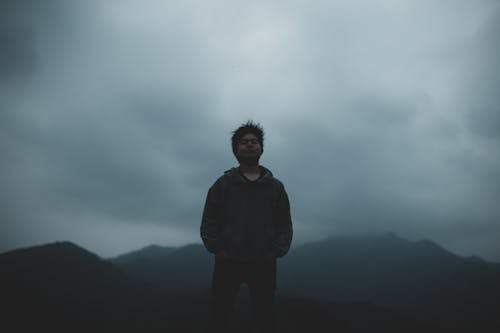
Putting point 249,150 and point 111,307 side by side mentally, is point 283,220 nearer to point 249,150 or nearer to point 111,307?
point 249,150

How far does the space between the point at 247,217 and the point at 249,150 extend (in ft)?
2.82

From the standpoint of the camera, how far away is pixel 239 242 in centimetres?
403

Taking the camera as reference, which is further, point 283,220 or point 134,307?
point 134,307

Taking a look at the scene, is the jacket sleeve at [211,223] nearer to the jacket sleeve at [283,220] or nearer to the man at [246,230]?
the man at [246,230]

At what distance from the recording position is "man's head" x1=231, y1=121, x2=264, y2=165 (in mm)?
4355

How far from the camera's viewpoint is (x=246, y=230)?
408cm

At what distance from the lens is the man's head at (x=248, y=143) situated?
14.3 ft

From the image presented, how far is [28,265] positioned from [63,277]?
18.6 metres

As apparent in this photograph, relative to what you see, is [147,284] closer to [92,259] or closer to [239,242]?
[92,259]

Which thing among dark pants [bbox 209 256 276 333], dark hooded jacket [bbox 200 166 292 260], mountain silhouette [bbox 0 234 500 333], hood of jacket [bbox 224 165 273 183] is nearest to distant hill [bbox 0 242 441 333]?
mountain silhouette [bbox 0 234 500 333]

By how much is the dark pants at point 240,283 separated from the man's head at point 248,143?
1294 millimetres

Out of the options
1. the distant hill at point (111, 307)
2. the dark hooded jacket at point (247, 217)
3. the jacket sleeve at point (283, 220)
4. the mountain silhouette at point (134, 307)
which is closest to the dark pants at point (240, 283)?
the dark hooded jacket at point (247, 217)

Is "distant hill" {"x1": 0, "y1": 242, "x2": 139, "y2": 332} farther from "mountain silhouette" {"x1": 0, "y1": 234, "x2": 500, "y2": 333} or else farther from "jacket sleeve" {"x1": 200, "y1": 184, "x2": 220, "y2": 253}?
"jacket sleeve" {"x1": 200, "y1": 184, "x2": 220, "y2": 253}

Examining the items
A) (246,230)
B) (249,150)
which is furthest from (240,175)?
(246,230)
